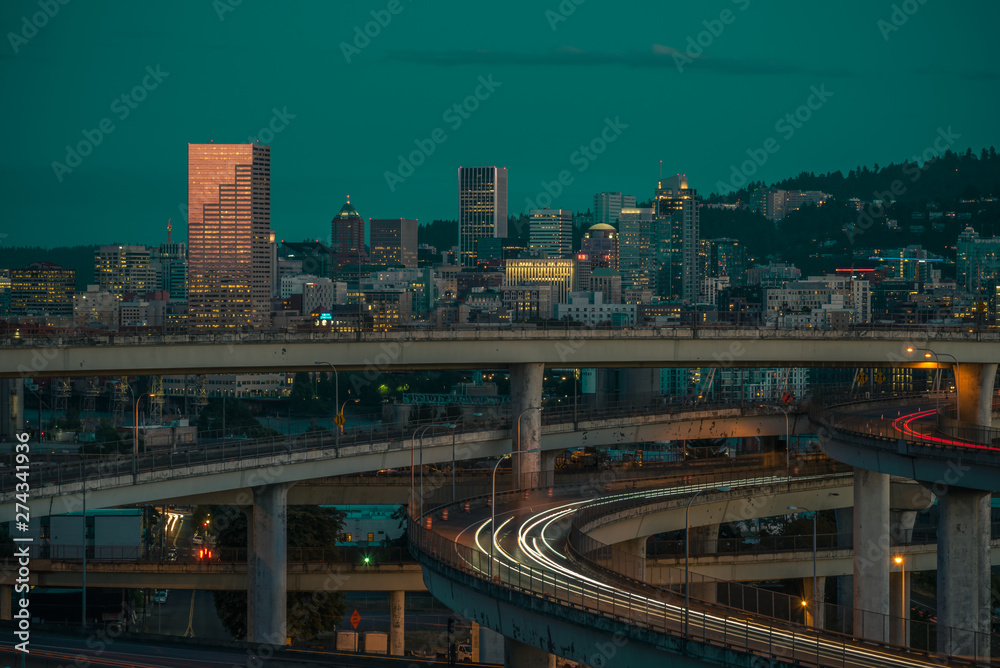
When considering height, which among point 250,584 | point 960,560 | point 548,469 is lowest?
point 250,584

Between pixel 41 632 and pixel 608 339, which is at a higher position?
pixel 608 339

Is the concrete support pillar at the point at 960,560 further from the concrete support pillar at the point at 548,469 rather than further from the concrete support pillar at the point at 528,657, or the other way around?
the concrete support pillar at the point at 548,469

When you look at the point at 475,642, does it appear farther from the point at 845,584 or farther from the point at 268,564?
the point at 845,584

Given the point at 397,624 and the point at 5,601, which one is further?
the point at 5,601

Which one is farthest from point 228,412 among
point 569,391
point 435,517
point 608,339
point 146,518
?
point 435,517

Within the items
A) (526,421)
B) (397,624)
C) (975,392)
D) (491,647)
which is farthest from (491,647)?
(975,392)

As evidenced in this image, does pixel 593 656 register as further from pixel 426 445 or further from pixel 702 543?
pixel 702 543
